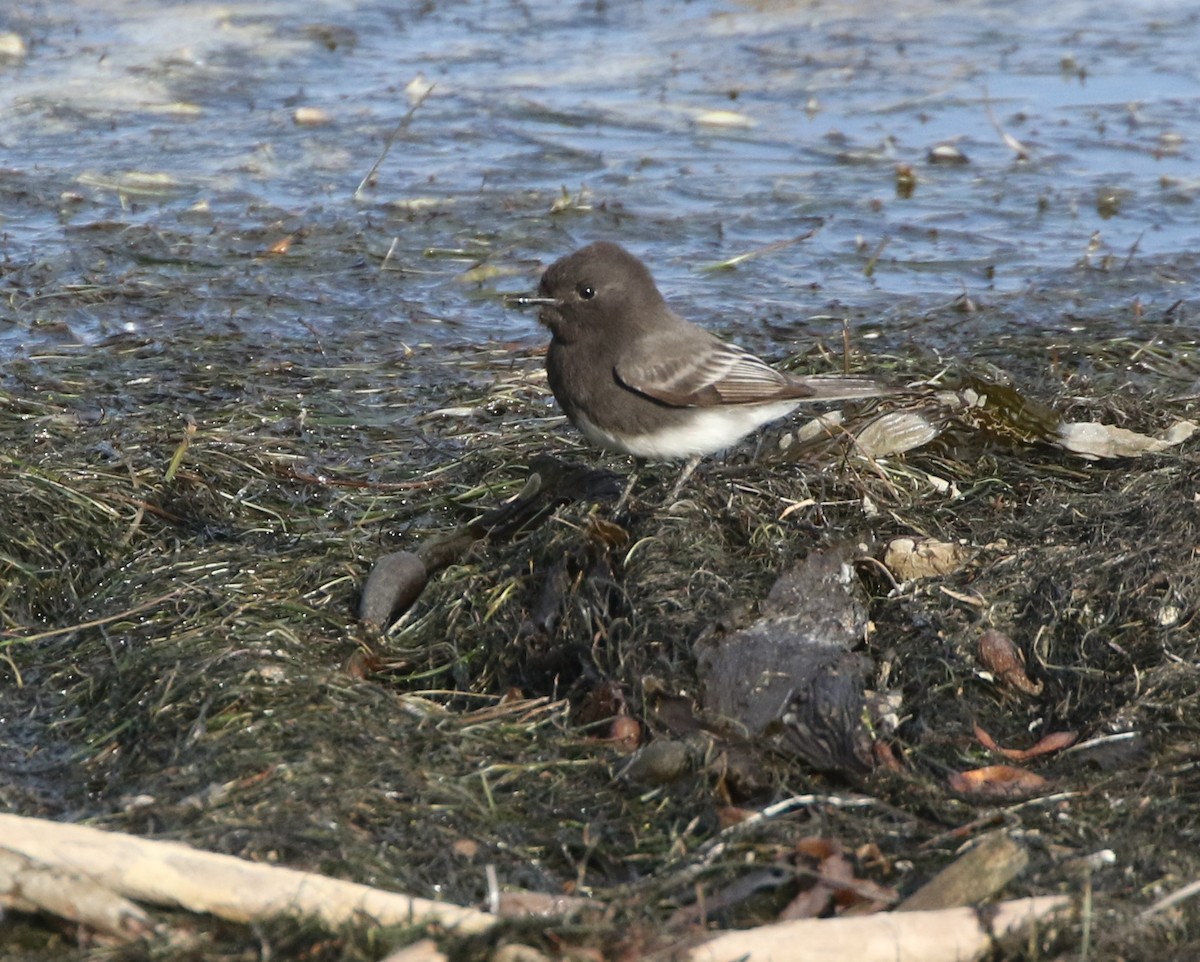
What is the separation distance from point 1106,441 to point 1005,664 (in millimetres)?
1425

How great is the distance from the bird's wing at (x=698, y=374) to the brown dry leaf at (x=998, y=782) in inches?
72.1

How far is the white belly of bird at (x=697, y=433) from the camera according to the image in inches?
217

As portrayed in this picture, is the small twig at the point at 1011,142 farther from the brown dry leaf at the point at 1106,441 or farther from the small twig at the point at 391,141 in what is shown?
the brown dry leaf at the point at 1106,441

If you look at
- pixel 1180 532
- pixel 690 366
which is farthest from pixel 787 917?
pixel 690 366

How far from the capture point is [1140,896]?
3.56 m

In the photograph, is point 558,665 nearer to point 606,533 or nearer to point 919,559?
point 606,533

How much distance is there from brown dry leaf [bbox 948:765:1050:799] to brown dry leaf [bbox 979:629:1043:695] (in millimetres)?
445

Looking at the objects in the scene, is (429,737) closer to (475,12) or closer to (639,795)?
(639,795)

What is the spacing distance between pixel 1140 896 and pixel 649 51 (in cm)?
1039

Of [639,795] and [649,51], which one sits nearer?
[639,795]

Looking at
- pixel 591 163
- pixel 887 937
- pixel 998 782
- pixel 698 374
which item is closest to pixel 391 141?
pixel 591 163

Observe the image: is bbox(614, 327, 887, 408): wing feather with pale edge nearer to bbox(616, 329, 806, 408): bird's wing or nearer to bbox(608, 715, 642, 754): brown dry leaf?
bbox(616, 329, 806, 408): bird's wing

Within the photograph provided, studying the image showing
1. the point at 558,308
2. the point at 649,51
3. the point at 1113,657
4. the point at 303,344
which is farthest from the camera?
the point at 649,51

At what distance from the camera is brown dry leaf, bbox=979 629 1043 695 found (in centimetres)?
467
